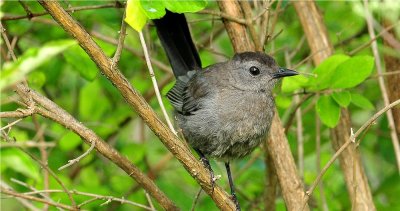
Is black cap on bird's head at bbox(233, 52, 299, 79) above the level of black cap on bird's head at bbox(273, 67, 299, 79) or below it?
above

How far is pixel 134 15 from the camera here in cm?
233

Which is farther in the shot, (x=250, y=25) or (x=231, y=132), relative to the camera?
(x=231, y=132)

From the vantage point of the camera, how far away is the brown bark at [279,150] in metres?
3.03

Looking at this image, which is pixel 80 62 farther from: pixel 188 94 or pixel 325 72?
pixel 325 72

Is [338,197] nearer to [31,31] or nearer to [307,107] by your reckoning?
[307,107]

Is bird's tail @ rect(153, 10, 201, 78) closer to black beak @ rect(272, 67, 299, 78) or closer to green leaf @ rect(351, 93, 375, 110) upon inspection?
black beak @ rect(272, 67, 299, 78)

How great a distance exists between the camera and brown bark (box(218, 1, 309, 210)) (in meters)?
3.03

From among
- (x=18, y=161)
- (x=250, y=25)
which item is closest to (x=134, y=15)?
(x=18, y=161)

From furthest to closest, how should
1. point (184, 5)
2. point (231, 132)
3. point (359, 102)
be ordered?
point (231, 132), point (359, 102), point (184, 5)

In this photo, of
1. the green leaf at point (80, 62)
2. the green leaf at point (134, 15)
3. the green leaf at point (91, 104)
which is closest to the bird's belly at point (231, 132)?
the green leaf at point (80, 62)

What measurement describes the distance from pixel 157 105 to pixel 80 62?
1.11 m

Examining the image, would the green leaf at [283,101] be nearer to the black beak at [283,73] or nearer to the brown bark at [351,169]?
the black beak at [283,73]

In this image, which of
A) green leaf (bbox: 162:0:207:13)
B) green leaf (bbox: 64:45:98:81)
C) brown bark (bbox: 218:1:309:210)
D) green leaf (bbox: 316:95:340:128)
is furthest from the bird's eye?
green leaf (bbox: 162:0:207:13)

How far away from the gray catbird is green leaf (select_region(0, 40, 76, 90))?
2.17m
